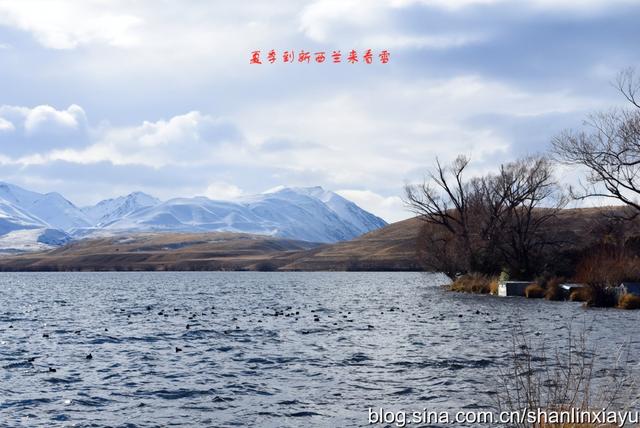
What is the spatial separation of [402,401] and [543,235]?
225ft

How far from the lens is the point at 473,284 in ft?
275

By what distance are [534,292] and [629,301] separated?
1846cm

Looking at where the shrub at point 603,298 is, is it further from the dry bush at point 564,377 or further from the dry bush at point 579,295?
the dry bush at point 564,377

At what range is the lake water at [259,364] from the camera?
20422mm

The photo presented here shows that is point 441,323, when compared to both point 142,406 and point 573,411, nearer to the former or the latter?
point 142,406

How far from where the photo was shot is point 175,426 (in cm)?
1872

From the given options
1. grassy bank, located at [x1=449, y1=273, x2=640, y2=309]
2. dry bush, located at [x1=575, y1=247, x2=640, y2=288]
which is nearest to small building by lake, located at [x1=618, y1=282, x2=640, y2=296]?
dry bush, located at [x1=575, y1=247, x2=640, y2=288]

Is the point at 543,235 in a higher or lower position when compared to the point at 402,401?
higher

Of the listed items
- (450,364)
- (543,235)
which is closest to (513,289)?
(543,235)

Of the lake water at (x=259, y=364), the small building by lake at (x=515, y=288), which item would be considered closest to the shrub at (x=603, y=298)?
the lake water at (x=259, y=364)

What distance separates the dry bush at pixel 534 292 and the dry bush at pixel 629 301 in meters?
16.9

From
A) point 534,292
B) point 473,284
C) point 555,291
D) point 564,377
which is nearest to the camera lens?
point 564,377

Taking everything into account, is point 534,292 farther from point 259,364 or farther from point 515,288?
point 259,364

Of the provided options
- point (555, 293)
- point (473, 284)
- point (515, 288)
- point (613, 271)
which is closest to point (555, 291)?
point (555, 293)
